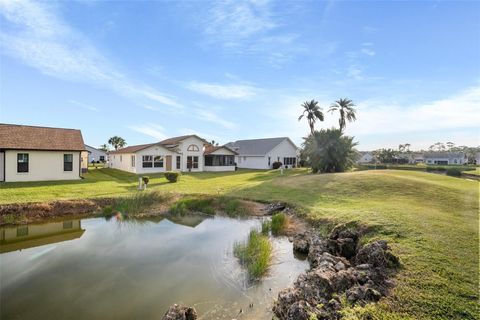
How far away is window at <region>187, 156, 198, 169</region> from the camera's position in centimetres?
3628

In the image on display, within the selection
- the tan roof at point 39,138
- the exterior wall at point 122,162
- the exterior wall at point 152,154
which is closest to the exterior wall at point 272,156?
the exterior wall at point 152,154

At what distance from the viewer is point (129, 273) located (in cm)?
824

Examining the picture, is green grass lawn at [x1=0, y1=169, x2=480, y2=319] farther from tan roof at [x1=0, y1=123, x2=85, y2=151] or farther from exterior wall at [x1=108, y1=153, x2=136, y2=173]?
exterior wall at [x1=108, y1=153, x2=136, y2=173]

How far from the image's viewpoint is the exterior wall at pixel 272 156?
147 ft

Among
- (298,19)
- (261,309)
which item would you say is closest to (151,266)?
→ (261,309)

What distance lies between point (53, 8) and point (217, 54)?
994 cm

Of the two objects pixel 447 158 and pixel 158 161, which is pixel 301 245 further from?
pixel 447 158

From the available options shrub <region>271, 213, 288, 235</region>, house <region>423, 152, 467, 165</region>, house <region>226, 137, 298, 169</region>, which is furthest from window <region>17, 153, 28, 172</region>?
house <region>423, 152, 467, 165</region>

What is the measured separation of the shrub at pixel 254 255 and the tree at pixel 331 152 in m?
23.4

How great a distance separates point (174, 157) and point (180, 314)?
3027 centimetres

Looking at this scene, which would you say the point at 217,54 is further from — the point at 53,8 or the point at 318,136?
the point at 318,136

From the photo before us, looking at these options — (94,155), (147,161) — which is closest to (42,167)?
(147,161)

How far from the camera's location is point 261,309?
251 inches

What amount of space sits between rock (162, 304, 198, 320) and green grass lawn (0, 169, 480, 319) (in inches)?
144
